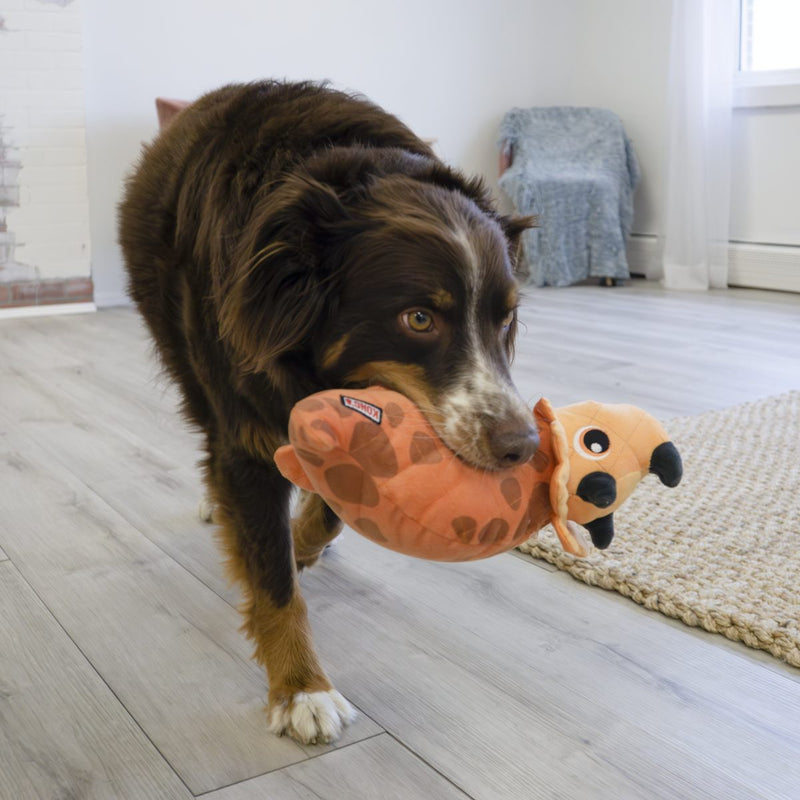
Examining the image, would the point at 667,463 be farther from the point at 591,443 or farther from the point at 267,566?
the point at 267,566

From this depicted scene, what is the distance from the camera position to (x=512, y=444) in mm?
1087

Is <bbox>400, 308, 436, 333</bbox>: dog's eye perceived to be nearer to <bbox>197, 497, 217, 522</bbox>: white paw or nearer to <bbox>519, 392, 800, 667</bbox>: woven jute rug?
<bbox>519, 392, 800, 667</bbox>: woven jute rug

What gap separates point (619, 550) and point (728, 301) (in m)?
3.41

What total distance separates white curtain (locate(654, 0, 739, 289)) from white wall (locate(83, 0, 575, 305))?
114 centimetres

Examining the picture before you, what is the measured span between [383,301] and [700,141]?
4.52 m

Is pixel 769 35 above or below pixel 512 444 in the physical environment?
above

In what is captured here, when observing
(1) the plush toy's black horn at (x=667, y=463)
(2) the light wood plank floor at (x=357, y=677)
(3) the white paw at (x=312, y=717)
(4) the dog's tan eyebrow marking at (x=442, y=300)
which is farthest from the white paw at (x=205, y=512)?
(1) the plush toy's black horn at (x=667, y=463)

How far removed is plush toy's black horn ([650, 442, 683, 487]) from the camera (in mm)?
1126

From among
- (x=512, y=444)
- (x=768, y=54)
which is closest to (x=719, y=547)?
(x=512, y=444)

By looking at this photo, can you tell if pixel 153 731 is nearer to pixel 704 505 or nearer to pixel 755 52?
pixel 704 505

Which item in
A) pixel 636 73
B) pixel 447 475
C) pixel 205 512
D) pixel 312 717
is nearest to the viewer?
pixel 447 475

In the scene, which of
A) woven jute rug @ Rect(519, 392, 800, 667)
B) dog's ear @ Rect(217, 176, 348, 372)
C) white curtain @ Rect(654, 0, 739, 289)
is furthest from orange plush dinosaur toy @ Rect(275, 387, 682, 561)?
white curtain @ Rect(654, 0, 739, 289)

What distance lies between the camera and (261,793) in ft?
3.62

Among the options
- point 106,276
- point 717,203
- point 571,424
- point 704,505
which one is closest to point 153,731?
point 571,424
